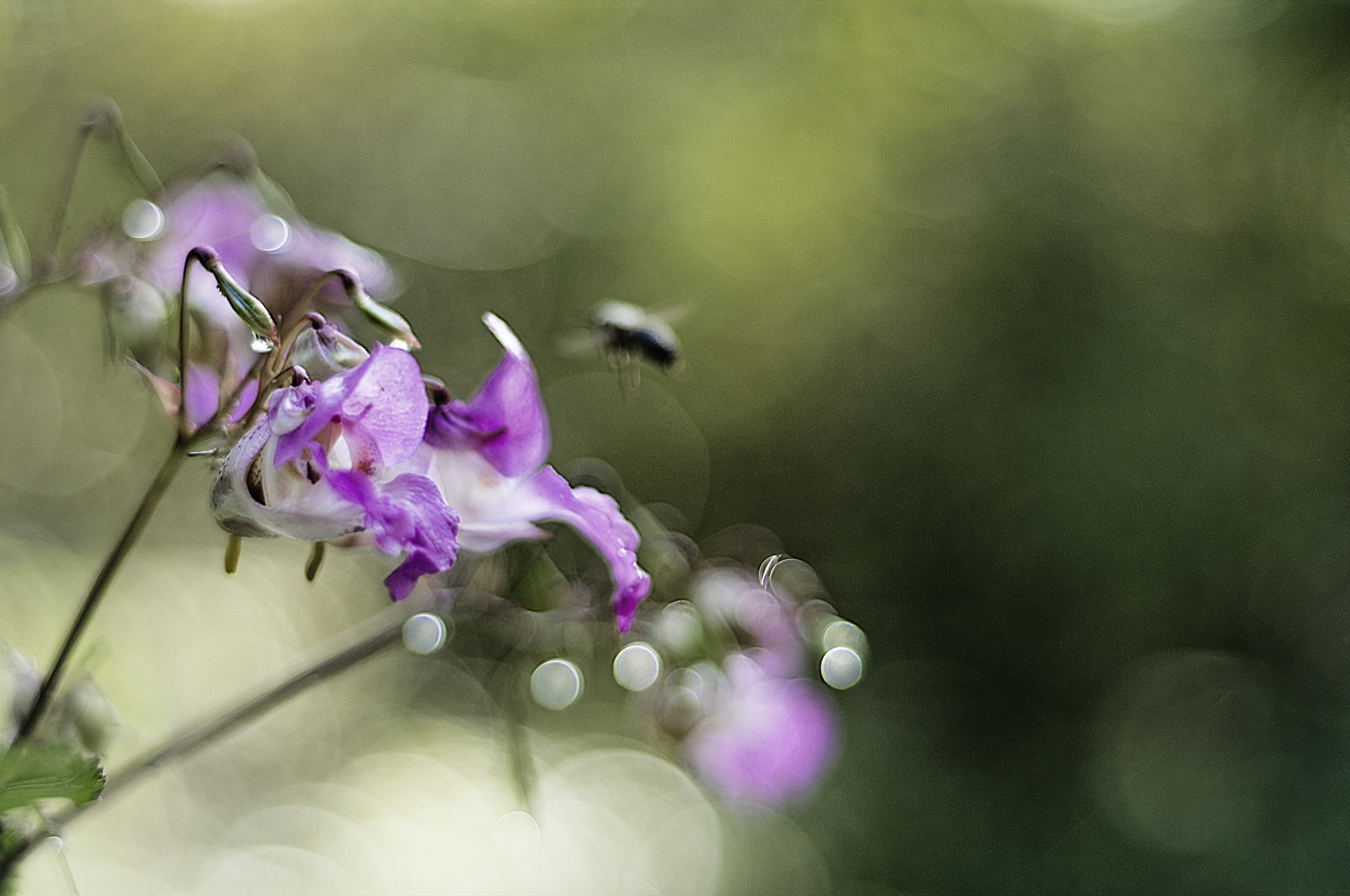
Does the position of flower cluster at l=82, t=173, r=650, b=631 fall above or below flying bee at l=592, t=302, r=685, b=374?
below

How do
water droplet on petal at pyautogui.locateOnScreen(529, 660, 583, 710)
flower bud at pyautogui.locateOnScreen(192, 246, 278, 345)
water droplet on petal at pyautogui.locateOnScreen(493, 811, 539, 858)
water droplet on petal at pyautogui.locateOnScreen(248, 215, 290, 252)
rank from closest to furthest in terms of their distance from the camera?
flower bud at pyautogui.locateOnScreen(192, 246, 278, 345) < water droplet on petal at pyautogui.locateOnScreen(248, 215, 290, 252) < water droplet on petal at pyautogui.locateOnScreen(529, 660, 583, 710) < water droplet on petal at pyautogui.locateOnScreen(493, 811, 539, 858)

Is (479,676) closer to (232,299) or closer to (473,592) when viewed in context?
(473,592)

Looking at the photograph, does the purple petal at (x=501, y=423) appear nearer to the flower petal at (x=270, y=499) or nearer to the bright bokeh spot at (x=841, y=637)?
the flower petal at (x=270, y=499)

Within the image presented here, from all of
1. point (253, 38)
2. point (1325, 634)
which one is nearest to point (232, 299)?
point (1325, 634)

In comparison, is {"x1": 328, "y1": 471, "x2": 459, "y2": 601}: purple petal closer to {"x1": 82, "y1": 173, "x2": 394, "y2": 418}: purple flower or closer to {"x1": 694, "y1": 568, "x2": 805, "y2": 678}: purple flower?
Result: {"x1": 82, "y1": 173, "x2": 394, "y2": 418}: purple flower

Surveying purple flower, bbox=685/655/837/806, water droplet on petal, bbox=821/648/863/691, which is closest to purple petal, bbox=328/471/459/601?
water droplet on petal, bbox=821/648/863/691

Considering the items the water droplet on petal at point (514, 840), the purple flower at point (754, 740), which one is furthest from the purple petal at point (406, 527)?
the water droplet on petal at point (514, 840)
